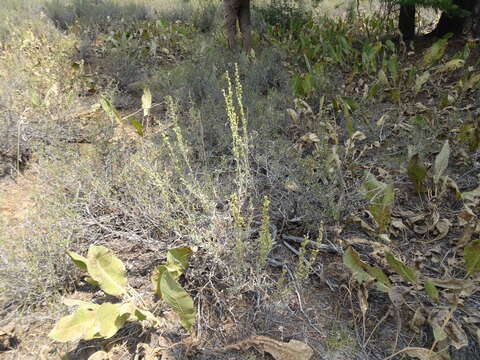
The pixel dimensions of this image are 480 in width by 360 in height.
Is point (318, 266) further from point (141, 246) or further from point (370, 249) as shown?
point (141, 246)

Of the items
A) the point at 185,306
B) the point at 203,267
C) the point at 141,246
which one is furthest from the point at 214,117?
the point at 185,306

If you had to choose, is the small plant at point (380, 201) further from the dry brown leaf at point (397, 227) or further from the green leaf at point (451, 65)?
the green leaf at point (451, 65)

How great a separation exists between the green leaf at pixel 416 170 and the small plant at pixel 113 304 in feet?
4.22

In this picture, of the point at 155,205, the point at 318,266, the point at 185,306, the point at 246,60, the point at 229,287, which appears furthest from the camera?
the point at 246,60

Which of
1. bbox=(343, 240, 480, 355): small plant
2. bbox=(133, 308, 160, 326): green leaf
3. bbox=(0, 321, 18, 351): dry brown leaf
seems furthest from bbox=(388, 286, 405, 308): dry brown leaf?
bbox=(0, 321, 18, 351): dry brown leaf

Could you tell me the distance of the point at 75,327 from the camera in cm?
132

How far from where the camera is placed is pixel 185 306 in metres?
1.33

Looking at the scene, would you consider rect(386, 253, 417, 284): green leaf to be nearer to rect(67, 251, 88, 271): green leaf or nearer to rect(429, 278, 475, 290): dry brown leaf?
rect(429, 278, 475, 290): dry brown leaf

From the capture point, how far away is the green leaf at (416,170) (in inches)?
74.9

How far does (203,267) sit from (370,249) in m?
0.83

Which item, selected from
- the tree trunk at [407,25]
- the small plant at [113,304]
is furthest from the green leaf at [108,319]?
the tree trunk at [407,25]

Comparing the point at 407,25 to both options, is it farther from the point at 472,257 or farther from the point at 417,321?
the point at 417,321

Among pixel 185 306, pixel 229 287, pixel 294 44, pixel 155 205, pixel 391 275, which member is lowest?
pixel 391 275

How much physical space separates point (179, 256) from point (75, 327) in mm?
465
